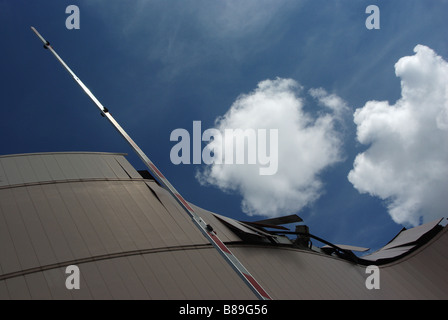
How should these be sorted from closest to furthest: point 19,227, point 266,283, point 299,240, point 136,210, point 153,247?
point 19,227, point 153,247, point 266,283, point 136,210, point 299,240

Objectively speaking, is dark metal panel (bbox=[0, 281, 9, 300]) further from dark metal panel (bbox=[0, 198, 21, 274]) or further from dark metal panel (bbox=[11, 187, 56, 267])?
dark metal panel (bbox=[11, 187, 56, 267])

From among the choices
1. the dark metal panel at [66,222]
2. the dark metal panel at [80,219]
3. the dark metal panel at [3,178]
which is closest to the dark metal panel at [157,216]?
the dark metal panel at [80,219]

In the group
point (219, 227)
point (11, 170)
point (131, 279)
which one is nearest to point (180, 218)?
point (219, 227)

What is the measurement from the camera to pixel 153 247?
8.91 meters

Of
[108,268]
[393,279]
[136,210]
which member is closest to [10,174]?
[136,210]

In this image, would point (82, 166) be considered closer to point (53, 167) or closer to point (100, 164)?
point (100, 164)

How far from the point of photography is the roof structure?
295 inches

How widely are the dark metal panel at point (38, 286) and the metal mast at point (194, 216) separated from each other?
3398 mm

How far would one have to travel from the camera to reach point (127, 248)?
8.56 metres

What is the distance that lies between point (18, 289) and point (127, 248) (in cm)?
248

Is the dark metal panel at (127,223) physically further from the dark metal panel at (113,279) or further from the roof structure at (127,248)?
the dark metal panel at (113,279)

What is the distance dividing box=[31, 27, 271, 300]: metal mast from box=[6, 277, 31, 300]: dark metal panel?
143 inches
